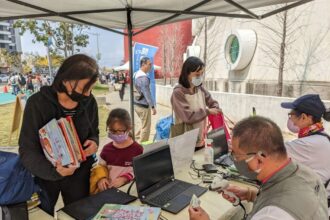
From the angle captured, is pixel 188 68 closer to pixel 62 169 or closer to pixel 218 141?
pixel 218 141

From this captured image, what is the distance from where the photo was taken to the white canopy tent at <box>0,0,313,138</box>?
2.55 metres

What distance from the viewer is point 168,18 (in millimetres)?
3184

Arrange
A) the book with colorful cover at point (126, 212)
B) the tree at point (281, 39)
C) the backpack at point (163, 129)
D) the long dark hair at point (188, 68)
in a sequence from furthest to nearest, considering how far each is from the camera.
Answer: the tree at point (281, 39), the backpack at point (163, 129), the long dark hair at point (188, 68), the book with colorful cover at point (126, 212)

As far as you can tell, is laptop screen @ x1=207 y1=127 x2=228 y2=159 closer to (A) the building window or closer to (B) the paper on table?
(B) the paper on table

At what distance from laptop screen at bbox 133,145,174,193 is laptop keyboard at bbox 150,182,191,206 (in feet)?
0.28

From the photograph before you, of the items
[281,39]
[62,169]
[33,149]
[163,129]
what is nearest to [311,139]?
[62,169]

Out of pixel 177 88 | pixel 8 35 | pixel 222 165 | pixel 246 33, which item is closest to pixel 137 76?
pixel 177 88

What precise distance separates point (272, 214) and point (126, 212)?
2.51ft

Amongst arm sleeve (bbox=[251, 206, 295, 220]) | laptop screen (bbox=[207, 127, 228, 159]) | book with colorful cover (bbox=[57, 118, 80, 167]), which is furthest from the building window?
arm sleeve (bbox=[251, 206, 295, 220])

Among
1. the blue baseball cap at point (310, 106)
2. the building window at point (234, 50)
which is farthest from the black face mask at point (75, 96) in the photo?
the building window at point (234, 50)

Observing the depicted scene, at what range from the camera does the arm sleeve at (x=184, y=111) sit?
2586 millimetres

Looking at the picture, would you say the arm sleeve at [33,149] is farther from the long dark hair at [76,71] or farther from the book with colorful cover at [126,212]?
the book with colorful cover at [126,212]

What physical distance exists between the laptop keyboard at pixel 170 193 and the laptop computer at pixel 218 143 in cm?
55

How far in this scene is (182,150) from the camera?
2.02 metres
